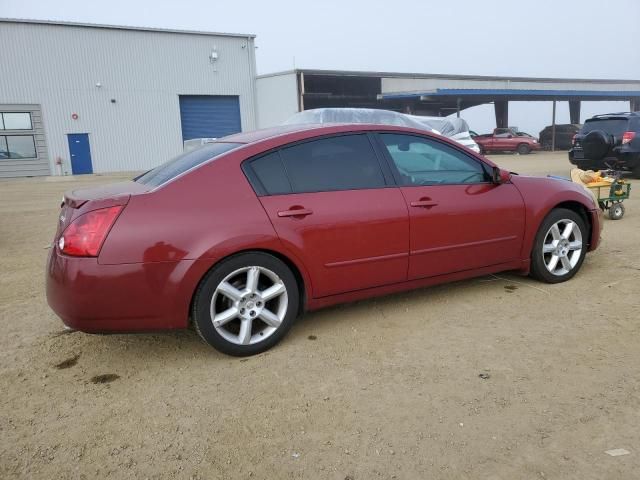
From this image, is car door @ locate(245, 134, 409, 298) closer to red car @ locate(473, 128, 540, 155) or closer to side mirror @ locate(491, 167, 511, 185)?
side mirror @ locate(491, 167, 511, 185)

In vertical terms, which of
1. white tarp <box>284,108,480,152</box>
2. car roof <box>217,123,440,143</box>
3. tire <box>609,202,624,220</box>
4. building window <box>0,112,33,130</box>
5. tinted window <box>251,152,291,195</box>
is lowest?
tire <box>609,202,624,220</box>

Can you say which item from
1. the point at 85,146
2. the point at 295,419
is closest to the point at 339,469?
the point at 295,419

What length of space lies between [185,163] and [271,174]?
63 cm

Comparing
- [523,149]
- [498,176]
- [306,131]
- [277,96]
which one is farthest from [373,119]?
[523,149]

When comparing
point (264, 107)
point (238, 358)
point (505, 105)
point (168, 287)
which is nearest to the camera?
point (168, 287)

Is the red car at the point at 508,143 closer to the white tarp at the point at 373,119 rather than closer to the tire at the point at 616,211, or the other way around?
the white tarp at the point at 373,119

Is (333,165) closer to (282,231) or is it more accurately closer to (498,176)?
(282,231)

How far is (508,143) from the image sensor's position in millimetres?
31375

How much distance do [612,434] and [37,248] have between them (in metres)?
6.78

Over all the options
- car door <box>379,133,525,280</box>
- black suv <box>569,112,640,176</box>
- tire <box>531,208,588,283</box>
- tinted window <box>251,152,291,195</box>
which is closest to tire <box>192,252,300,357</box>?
tinted window <box>251,152,291,195</box>

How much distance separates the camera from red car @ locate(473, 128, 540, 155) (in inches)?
1230

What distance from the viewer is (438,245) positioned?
155 inches

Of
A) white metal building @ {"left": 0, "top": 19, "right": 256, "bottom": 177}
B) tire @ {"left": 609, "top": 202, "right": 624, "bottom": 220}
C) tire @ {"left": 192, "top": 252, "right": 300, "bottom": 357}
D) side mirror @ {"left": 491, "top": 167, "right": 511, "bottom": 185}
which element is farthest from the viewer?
white metal building @ {"left": 0, "top": 19, "right": 256, "bottom": 177}

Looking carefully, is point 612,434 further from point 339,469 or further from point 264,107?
point 264,107
